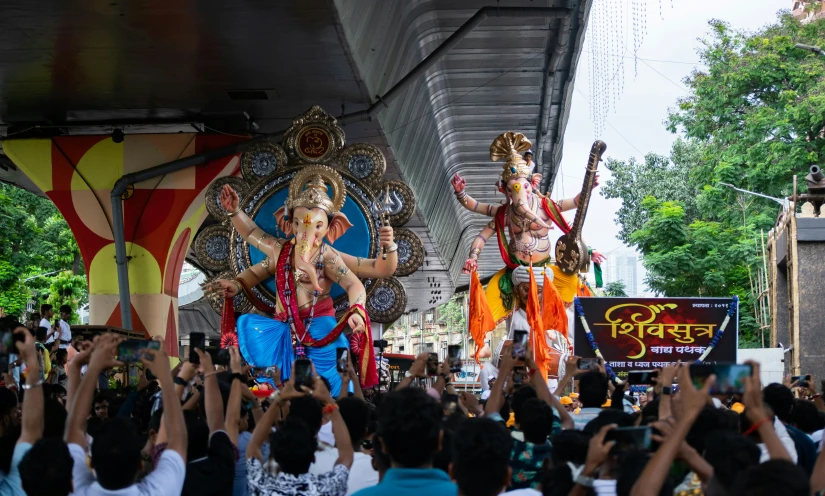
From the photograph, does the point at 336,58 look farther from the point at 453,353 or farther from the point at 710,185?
the point at 710,185

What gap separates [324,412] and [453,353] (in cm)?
164

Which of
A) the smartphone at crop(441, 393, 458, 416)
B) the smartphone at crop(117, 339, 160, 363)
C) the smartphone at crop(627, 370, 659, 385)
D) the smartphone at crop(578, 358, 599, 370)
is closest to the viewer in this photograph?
the smartphone at crop(117, 339, 160, 363)

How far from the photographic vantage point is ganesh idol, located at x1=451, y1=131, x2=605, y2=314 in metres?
12.8

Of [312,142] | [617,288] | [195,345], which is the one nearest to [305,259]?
[312,142]

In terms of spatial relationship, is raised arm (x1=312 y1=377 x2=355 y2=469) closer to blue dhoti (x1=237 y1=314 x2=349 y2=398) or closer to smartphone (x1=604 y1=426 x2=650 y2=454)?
smartphone (x1=604 y1=426 x2=650 y2=454)

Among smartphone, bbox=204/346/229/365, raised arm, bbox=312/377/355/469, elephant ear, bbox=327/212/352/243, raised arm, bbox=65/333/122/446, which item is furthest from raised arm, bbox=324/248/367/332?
raised arm, bbox=65/333/122/446

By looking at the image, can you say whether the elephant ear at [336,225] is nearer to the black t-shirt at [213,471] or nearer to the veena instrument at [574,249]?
the veena instrument at [574,249]

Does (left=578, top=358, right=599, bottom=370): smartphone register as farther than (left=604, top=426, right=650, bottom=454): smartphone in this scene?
Yes

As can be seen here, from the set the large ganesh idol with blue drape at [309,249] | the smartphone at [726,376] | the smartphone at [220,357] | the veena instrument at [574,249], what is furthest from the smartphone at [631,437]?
the veena instrument at [574,249]

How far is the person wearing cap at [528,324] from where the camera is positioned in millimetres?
12867

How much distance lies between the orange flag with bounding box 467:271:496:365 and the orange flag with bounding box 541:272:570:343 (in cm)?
66

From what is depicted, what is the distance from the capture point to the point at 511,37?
14.8 meters

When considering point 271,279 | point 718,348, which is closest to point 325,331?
point 271,279

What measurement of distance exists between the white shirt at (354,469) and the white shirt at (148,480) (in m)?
0.67
